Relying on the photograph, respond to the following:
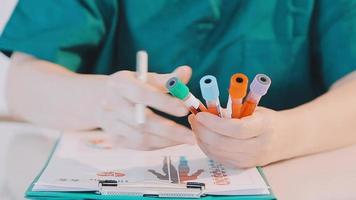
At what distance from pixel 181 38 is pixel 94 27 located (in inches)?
4.9

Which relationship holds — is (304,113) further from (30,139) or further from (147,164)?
(30,139)

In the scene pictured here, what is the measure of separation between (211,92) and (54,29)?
34 centimetres

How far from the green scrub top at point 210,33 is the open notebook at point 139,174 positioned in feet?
0.50

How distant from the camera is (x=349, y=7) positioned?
772 millimetres

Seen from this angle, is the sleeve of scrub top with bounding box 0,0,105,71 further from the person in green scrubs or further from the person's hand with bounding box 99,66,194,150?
the person's hand with bounding box 99,66,194,150

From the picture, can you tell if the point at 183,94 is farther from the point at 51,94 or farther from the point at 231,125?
the point at 51,94

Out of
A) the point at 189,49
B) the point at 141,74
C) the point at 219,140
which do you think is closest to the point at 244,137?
the point at 219,140

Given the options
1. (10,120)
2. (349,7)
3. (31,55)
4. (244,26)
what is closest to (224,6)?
(244,26)

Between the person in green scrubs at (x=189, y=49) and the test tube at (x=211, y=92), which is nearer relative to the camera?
the test tube at (x=211, y=92)

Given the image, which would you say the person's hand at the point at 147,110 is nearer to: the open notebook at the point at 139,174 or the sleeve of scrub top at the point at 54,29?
the open notebook at the point at 139,174

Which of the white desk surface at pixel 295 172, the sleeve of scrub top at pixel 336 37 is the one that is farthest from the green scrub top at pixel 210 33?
the white desk surface at pixel 295 172

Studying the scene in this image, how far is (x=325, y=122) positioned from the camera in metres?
0.67

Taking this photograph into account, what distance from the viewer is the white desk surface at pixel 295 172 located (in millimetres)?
578

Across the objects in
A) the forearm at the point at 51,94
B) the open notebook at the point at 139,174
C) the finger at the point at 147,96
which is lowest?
the open notebook at the point at 139,174
